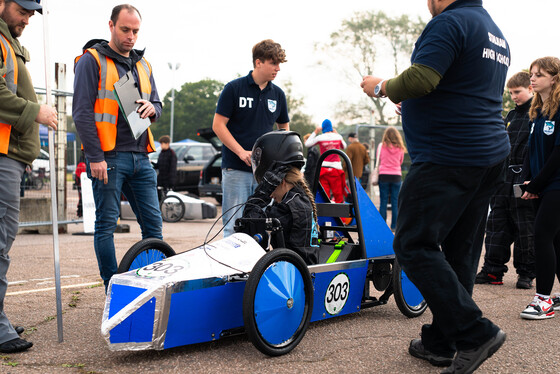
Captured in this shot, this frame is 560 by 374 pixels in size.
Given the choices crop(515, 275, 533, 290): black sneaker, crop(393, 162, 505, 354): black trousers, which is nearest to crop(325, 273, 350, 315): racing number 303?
crop(393, 162, 505, 354): black trousers

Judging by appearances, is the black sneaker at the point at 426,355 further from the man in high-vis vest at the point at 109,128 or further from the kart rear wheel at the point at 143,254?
the man in high-vis vest at the point at 109,128

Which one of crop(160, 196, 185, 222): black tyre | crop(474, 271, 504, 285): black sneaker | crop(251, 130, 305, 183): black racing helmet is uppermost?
crop(251, 130, 305, 183): black racing helmet

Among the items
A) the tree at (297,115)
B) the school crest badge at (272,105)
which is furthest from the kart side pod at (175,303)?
the tree at (297,115)

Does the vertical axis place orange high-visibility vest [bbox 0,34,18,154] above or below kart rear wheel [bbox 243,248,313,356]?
above

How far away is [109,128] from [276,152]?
1112 mm

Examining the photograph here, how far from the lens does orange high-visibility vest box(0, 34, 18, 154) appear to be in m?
3.15

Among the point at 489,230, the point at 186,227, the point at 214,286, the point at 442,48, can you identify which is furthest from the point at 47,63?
the point at 186,227

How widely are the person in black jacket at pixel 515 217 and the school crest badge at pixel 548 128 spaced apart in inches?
32.6

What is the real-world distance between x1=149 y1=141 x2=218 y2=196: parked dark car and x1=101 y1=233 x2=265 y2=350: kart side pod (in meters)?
12.6

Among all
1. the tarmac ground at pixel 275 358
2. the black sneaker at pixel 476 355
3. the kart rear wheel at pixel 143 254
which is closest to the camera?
the black sneaker at pixel 476 355

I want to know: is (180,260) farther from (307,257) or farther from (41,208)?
(41,208)

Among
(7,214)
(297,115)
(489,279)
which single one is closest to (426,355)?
(7,214)

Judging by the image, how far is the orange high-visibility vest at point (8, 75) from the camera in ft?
10.3

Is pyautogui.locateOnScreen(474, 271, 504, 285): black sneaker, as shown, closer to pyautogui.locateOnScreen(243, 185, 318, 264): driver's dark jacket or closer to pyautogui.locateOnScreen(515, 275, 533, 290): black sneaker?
pyautogui.locateOnScreen(515, 275, 533, 290): black sneaker
